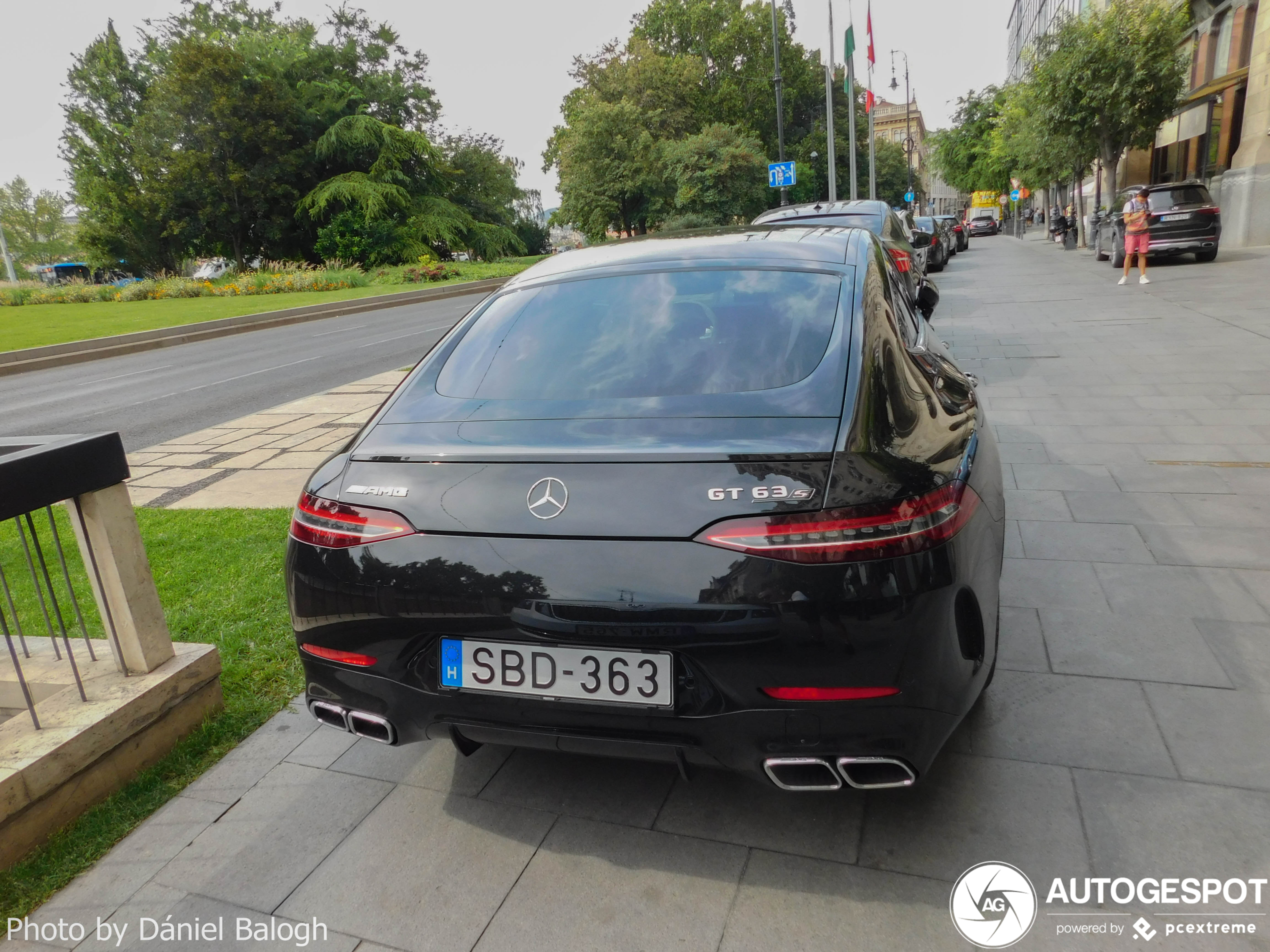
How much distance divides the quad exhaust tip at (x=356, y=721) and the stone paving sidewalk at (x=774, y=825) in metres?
0.35

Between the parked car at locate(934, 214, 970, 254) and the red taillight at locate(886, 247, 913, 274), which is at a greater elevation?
the red taillight at locate(886, 247, 913, 274)

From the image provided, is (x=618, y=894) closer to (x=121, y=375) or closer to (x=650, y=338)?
(x=650, y=338)

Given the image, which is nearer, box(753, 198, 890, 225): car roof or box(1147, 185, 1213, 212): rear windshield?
box(753, 198, 890, 225): car roof

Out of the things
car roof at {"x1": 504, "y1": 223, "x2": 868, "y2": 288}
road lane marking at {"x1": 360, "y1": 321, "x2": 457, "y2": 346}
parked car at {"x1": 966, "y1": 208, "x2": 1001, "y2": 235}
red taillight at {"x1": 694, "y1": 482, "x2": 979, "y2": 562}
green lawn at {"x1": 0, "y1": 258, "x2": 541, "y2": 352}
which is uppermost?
car roof at {"x1": 504, "y1": 223, "x2": 868, "y2": 288}

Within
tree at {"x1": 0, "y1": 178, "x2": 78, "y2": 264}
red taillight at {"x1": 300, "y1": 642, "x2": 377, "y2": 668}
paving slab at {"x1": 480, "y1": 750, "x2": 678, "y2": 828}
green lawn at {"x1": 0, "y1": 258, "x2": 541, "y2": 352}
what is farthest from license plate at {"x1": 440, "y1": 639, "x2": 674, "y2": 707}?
tree at {"x1": 0, "y1": 178, "x2": 78, "y2": 264}

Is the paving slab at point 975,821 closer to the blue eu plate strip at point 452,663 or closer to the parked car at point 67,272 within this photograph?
the blue eu plate strip at point 452,663

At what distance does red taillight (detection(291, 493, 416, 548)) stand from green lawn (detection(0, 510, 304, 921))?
1.08m

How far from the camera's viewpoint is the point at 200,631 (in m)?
3.82

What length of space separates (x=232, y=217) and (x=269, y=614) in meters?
46.5

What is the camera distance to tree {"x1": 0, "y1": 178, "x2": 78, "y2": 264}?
84000 mm

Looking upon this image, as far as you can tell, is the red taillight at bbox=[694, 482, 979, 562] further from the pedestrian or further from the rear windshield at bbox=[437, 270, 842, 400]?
the pedestrian

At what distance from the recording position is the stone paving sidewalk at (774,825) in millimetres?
2119

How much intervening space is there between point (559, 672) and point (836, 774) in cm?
67

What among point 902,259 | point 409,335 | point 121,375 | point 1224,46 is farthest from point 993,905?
point 1224,46
